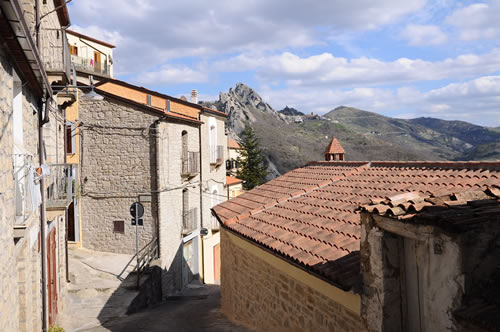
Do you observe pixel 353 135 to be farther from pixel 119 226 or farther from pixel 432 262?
pixel 432 262

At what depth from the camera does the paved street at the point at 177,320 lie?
33.2ft

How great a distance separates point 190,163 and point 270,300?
12.1 m

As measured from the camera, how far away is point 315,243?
684 cm

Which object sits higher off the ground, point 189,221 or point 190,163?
point 190,163

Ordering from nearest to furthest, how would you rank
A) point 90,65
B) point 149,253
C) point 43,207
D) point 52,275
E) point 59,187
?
point 43,207, point 59,187, point 52,275, point 149,253, point 90,65

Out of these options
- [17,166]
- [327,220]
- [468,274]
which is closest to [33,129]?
[17,166]

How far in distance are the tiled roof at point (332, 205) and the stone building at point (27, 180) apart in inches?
156

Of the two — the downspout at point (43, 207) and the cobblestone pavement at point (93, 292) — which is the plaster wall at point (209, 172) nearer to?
the cobblestone pavement at point (93, 292)

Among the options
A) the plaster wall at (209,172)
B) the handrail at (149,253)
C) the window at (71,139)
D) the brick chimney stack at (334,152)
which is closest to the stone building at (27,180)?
the handrail at (149,253)

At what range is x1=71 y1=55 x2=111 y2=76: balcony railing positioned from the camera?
29.5 m

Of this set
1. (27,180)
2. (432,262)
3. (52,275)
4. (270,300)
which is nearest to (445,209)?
(432,262)

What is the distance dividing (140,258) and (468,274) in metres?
13.3

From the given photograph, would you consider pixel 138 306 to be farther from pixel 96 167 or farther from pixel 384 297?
pixel 384 297

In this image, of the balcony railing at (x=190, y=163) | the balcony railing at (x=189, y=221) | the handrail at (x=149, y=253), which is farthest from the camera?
the balcony railing at (x=189, y=221)
